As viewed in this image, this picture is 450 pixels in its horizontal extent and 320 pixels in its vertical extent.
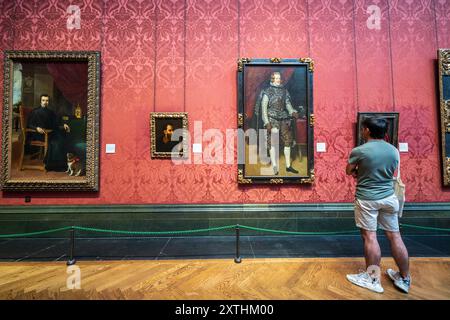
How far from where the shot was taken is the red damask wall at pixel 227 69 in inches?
195

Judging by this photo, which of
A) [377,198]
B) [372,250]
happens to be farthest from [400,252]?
[377,198]

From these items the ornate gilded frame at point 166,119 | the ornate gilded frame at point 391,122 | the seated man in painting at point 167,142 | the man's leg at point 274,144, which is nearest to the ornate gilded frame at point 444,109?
the ornate gilded frame at point 391,122

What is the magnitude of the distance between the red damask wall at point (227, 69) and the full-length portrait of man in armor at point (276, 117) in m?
0.58

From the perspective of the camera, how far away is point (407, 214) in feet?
16.3

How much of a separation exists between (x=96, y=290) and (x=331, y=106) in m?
5.16

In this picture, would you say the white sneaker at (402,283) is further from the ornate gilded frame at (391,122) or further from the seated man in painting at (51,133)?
the seated man in painting at (51,133)

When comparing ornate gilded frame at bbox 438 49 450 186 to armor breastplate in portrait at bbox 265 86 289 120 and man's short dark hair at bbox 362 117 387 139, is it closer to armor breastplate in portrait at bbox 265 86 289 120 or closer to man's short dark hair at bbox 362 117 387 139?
armor breastplate in portrait at bbox 265 86 289 120

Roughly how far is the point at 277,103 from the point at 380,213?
295 cm

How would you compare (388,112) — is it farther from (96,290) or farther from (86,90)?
(86,90)

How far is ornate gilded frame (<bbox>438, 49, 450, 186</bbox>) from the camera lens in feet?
16.3

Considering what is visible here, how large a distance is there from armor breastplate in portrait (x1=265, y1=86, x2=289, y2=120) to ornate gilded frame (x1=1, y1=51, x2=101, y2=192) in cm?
357

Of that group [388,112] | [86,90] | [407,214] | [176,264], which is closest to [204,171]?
[176,264]

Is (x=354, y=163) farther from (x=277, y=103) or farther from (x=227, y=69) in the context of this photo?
(x=227, y=69)
